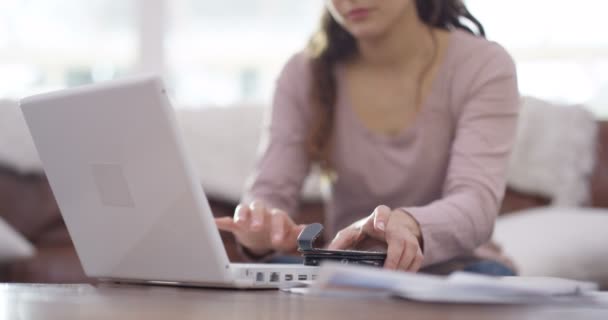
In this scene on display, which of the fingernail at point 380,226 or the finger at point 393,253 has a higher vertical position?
the fingernail at point 380,226

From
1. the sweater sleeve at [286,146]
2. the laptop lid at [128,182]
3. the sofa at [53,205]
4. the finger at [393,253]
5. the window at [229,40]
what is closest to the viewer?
the laptop lid at [128,182]

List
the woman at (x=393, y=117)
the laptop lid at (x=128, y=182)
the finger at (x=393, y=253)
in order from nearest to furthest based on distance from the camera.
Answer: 1. the laptop lid at (x=128, y=182)
2. the finger at (x=393, y=253)
3. the woman at (x=393, y=117)

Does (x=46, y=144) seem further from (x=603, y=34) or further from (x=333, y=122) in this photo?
(x=603, y=34)

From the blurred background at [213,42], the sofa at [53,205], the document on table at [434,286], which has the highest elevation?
the document on table at [434,286]

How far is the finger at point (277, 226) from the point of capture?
1.15m

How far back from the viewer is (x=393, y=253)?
100 centimetres

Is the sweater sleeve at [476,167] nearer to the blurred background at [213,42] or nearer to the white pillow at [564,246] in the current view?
the white pillow at [564,246]

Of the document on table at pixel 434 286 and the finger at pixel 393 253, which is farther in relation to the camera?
the finger at pixel 393 253

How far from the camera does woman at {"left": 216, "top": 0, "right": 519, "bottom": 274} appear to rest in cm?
135

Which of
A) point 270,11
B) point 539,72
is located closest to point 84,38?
point 270,11

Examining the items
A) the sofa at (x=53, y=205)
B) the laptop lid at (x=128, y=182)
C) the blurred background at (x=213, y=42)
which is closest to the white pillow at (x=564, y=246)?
the sofa at (x=53, y=205)

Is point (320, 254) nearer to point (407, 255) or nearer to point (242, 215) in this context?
point (407, 255)

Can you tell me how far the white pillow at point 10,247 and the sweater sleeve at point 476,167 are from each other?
1166mm

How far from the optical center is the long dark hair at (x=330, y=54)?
1586 mm
